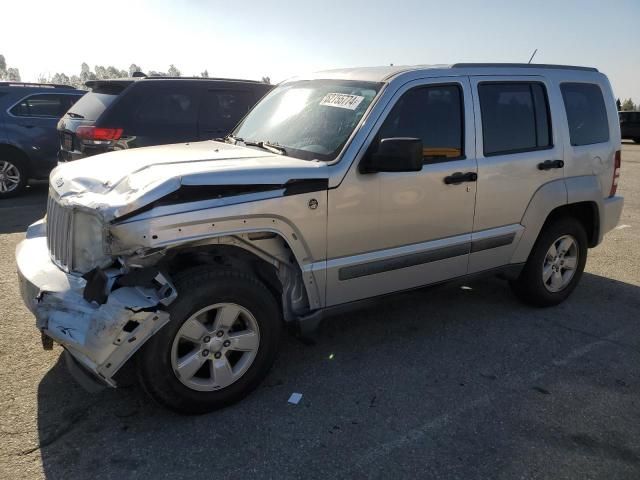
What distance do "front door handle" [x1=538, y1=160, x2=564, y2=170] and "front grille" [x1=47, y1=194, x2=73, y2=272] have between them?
351cm

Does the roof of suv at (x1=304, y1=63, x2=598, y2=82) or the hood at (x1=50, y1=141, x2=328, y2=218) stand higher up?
the roof of suv at (x1=304, y1=63, x2=598, y2=82)

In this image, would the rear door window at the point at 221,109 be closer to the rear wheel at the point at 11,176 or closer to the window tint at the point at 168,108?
the window tint at the point at 168,108

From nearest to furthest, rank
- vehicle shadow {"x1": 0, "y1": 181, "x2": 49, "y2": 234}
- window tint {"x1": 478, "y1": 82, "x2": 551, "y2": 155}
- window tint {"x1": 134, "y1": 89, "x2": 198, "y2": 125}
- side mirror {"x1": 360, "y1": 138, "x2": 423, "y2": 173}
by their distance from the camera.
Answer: side mirror {"x1": 360, "y1": 138, "x2": 423, "y2": 173} → window tint {"x1": 478, "y1": 82, "x2": 551, "y2": 155} → window tint {"x1": 134, "y1": 89, "x2": 198, "y2": 125} → vehicle shadow {"x1": 0, "y1": 181, "x2": 49, "y2": 234}

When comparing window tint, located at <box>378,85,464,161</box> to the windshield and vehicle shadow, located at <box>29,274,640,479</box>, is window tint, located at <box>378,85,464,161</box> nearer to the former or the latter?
the windshield

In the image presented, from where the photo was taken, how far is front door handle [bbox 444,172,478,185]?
3.77 m

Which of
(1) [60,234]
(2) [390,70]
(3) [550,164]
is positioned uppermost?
(2) [390,70]

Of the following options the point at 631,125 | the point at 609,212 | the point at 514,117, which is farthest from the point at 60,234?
the point at 631,125

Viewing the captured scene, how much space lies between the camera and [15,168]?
8781 millimetres

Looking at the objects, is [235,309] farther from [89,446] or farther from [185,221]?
[89,446]

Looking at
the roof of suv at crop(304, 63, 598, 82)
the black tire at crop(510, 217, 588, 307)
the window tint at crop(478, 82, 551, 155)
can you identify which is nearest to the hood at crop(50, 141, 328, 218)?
the roof of suv at crop(304, 63, 598, 82)

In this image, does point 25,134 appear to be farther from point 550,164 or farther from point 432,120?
point 550,164

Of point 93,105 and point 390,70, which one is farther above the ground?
point 390,70

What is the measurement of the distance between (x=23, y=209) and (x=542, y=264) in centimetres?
730

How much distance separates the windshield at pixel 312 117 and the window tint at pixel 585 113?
2.01 m
